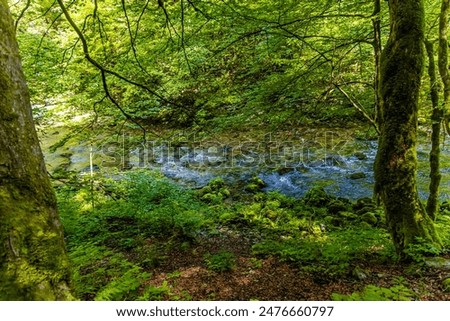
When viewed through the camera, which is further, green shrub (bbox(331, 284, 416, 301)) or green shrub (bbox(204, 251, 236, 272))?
green shrub (bbox(204, 251, 236, 272))

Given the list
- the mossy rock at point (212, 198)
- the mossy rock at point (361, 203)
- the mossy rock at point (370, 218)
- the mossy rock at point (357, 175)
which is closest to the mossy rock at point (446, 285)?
the mossy rock at point (370, 218)

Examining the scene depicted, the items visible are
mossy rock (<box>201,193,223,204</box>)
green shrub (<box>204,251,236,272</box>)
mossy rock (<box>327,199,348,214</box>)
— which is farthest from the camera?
mossy rock (<box>201,193,223,204</box>)

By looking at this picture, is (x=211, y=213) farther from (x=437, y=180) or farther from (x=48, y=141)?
(x=48, y=141)

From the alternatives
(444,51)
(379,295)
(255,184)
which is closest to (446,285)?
(379,295)

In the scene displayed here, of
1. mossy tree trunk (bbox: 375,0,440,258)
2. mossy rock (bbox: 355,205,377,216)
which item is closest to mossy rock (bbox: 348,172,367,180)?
mossy rock (bbox: 355,205,377,216)

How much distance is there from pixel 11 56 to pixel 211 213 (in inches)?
232

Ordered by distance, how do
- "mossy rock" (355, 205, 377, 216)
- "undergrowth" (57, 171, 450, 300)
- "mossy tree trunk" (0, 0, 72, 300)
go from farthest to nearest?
"mossy rock" (355, 205, 377, 216)
"undergrowth" (57, 171, 450, 300)
"mossy tree trunk" (0, 0, 72, 300)

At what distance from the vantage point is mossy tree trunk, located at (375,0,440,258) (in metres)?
3.31

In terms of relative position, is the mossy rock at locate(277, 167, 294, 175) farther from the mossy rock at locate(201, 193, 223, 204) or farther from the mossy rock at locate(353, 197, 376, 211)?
the mossy rock at locate(353, 197, 376, 211)

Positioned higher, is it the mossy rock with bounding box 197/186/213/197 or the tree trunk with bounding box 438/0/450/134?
the tree trunk with bounding box 438/0/450/134

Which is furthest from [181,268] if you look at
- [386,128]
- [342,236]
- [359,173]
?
[359,173]

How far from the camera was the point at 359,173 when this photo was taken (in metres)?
9.15

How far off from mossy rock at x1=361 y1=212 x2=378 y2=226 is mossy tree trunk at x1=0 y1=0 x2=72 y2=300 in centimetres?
613

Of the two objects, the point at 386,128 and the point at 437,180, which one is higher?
the point at 386,128
